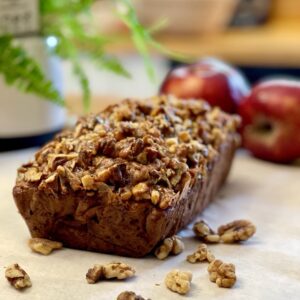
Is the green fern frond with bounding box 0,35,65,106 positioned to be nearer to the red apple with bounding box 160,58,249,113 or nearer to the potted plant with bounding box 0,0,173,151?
the potted plant with bounding box 0,0,173,151

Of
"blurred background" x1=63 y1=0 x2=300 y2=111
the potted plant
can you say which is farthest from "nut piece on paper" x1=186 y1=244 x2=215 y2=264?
"blurred background" x1=63 y1=0 x2=300 y2=111

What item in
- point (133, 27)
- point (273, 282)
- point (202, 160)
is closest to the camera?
point (273, 282)

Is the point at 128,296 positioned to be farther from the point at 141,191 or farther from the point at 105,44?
A: the point at 105,44

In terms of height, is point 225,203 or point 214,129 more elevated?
point 214,129

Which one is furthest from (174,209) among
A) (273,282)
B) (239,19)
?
(239,19)

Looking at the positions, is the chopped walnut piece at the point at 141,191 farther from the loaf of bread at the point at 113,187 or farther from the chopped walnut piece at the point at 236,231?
the chopped walnut piece at the point at 236,231

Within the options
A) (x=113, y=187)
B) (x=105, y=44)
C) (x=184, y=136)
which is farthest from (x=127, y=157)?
(x=105, y=44)

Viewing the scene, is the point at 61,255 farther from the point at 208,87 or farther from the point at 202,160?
the point at 208,87
